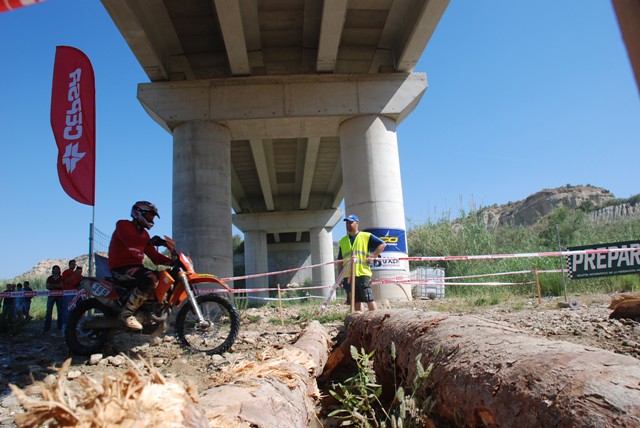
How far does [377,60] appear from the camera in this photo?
1157 cm

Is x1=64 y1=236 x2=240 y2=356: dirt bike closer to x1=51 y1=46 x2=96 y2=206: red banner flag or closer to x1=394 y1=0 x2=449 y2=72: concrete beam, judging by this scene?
x1=51 y1=46 x2=96 y2=206: red banner flag

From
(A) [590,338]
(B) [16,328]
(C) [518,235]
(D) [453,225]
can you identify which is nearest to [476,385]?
(A) [590,338]

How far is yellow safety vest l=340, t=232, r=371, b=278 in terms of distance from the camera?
679 cm

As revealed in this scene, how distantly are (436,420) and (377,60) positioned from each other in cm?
1071

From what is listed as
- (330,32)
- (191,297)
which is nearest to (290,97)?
(330,32)

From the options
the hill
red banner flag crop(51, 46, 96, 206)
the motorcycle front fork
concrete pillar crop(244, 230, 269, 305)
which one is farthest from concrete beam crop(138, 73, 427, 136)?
the hill

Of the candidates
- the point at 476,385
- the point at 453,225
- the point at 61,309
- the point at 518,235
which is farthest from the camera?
the point at 518,235

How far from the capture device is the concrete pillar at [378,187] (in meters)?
10.5

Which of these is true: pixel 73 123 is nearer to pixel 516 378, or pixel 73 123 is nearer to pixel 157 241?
pixel 157 241

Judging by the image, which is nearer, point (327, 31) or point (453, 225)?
point (327, 31)

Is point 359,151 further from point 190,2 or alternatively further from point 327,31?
point 190,2

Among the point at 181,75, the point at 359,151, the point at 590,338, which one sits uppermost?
the point at 181,75

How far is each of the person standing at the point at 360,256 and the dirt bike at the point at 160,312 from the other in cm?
207

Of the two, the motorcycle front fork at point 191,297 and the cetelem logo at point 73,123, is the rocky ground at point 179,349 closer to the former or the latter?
the motorcycle front fork at point 191,297
